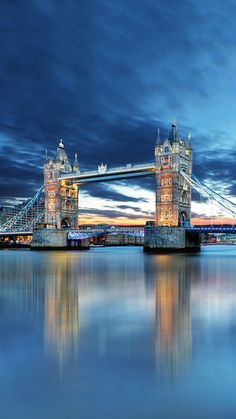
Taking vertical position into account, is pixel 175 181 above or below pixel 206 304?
above

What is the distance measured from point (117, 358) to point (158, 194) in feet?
163

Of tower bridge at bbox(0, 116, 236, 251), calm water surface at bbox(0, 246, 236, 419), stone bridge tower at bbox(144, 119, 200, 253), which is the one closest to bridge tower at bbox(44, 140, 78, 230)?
tower bridge at bbox(0, 116, 236, 251)

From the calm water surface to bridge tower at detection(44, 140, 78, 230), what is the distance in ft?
185

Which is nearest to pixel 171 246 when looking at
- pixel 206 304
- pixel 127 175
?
pixel 127 175

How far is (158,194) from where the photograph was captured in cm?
5597

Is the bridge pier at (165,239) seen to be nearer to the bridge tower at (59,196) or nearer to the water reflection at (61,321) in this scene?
the bridge tower at (59,196)

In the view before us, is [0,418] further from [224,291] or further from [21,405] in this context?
[224,291]

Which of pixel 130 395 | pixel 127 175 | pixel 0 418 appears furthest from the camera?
pixel 127 175

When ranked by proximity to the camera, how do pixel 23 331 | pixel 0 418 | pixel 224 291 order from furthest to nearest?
pixel 224 291
pixel 23 331
pixel 0 418

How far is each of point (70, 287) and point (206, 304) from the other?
20.0ft

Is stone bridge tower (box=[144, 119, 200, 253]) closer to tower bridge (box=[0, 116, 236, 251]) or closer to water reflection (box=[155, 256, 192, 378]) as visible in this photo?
tower bridge (box=[0, 116, 236, 251])

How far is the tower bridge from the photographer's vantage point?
52.4 meters

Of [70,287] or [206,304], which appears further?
[70,287]

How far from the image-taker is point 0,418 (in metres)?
Result: 4.58
